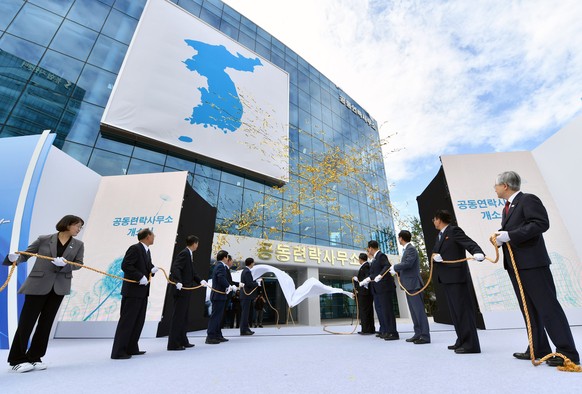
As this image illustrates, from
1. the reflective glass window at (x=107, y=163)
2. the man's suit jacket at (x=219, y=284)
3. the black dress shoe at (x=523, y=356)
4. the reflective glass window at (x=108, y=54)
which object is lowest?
the black dress shoe at (x=523, y=356)

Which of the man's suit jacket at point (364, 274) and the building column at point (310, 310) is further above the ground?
the man's suit jacket at point (364, 274)

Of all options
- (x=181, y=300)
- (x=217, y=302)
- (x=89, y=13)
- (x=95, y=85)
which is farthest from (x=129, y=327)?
(x=89, y=13)

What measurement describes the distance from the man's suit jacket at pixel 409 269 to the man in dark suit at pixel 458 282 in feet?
2.79

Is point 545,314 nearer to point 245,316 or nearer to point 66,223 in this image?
point 66,223

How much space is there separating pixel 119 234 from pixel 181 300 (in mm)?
3237

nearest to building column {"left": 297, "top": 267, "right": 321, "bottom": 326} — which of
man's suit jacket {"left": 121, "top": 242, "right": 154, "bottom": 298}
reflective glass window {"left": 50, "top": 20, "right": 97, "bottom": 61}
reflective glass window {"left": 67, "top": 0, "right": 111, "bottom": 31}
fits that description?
man's suit jacket {"left": 121, "top": 242, "right": 154, "bottom": 298}

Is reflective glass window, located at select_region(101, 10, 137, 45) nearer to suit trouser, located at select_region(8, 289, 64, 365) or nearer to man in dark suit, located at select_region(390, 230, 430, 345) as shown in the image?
suit trouser, located at select_region(8, 289, 64, 365)

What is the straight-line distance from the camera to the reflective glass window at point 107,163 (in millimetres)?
9719

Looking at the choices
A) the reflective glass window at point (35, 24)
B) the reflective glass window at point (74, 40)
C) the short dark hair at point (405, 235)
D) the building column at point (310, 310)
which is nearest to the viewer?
the short dark hair at point (405, 235)

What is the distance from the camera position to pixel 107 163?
998 cm

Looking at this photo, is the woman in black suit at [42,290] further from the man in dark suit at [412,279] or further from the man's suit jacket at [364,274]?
the man's suit jacket at [364,274]

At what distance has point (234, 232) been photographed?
11.5 meters

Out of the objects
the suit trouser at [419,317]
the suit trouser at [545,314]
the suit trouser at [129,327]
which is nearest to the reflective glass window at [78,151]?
the suit trouser at [129,327]

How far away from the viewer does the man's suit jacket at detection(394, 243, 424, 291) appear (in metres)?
4.04
